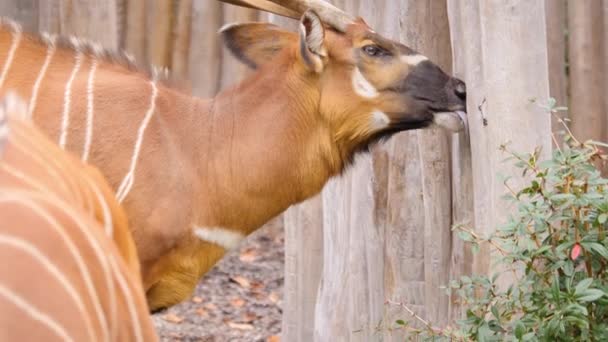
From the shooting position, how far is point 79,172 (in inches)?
98.7

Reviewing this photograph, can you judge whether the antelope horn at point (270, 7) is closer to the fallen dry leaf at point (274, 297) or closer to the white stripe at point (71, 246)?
the white stripe at point (71, 246)

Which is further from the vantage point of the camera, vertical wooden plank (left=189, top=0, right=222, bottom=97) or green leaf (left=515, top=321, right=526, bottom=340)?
vertical wooden plank (left=189, top=0, right=222, bottom=97)

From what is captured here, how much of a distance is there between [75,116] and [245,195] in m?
→ 0.72

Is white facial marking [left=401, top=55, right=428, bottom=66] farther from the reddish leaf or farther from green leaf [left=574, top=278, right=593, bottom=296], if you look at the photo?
green leaf [left=574, top=278, right=593, bottom=296]

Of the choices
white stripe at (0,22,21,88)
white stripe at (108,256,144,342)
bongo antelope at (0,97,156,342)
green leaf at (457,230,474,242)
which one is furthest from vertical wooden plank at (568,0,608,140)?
white stripe at (108,256,144,342)

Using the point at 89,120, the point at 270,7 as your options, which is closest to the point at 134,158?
the point at 89,120

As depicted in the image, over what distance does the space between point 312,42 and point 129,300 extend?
2.28 metres

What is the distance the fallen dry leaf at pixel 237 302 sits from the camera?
7.24 m

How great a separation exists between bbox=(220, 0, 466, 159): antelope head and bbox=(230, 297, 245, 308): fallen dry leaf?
290 cm

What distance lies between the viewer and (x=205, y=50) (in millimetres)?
8211

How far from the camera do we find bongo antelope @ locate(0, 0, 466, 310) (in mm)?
4332

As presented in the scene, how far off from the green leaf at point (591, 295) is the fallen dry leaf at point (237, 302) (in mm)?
4246

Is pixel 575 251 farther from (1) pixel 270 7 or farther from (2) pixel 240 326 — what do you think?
(2) pixel 240 326

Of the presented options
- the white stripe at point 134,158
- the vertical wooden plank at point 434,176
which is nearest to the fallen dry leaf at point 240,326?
the vertical wooden plank at point 434,176
